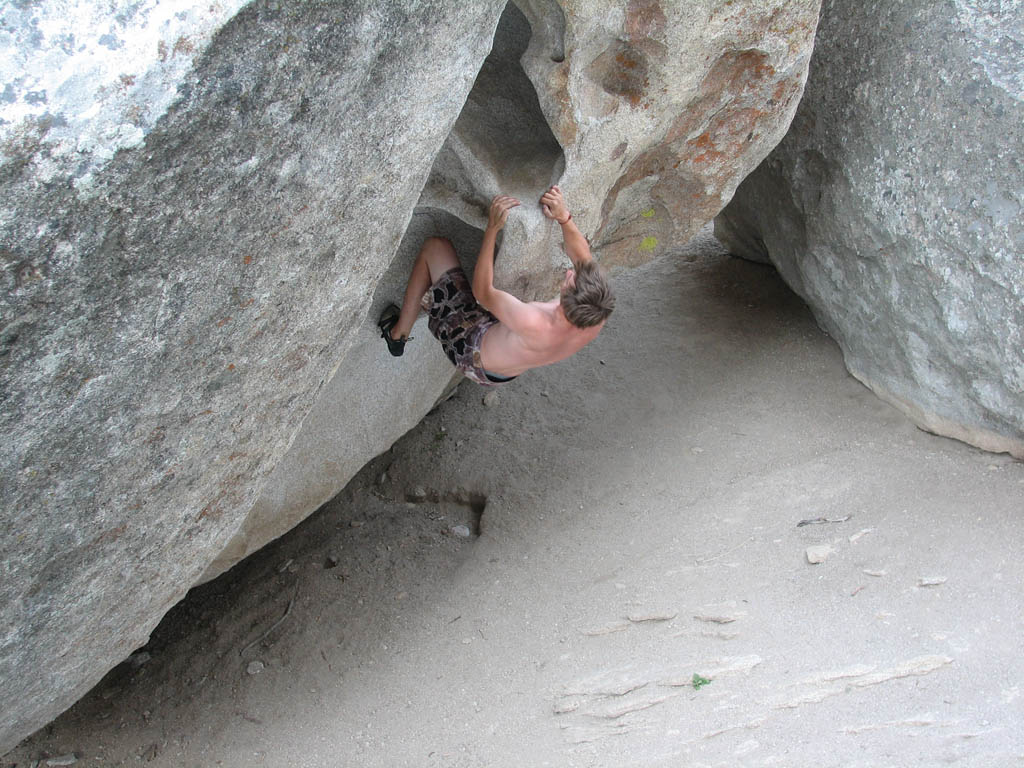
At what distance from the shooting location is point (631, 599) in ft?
10.1

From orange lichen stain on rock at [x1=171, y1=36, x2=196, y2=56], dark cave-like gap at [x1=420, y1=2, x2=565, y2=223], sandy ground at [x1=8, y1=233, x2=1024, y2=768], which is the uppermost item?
orange lichen stain on rock at [x1=171, y1=36, x2=196, y2=56]

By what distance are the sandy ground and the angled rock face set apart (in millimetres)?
231

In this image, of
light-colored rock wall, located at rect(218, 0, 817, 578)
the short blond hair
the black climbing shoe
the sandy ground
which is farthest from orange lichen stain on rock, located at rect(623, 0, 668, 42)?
the sandy ground

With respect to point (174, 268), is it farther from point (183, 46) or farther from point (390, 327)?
point (390, 327)

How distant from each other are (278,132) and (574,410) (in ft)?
8.67

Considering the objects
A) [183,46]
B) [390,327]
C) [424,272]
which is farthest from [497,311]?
[183,46]

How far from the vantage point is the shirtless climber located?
109 inches

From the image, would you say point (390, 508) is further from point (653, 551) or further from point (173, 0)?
point (173, 0)

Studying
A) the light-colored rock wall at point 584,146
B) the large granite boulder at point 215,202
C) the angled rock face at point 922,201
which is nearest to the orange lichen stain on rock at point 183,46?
the large granite boulder at point 215,202

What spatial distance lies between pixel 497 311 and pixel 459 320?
279mm

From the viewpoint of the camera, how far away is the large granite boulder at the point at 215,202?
62.6 inches

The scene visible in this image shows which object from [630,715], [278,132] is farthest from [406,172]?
[630,715]

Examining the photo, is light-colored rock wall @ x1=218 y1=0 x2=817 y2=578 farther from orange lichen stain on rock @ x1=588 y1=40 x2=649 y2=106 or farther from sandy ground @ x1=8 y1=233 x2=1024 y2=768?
sandy ground @ x1=8 y1=233 x2=1024 y2=768

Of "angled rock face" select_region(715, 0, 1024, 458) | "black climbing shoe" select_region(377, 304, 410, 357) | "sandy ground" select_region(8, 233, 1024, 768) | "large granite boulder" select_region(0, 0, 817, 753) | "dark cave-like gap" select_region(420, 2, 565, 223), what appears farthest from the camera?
"black climbing shoe" select_region(377, 304, 410, 357)
